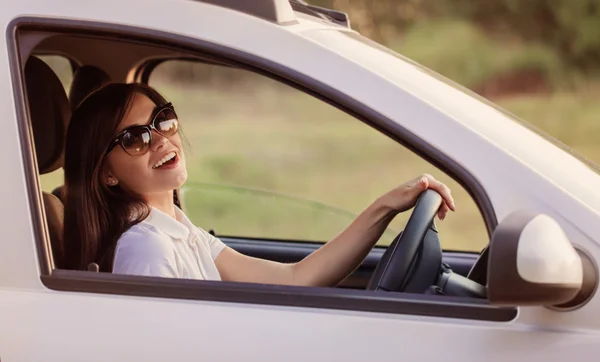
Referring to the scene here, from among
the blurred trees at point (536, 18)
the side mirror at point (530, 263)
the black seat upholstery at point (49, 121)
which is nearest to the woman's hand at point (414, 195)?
the side mirror at point (530, 263)

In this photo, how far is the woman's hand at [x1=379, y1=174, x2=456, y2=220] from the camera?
2037 mm

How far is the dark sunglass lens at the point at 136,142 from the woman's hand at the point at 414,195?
20.2 inches

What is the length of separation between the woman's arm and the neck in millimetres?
206

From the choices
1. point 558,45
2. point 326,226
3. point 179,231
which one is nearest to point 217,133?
point 558,45

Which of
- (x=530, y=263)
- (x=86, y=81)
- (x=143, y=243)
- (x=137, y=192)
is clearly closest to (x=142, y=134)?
(x=137, y=192)

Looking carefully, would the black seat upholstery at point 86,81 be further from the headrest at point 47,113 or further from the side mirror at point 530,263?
the side mirror at point 530,263

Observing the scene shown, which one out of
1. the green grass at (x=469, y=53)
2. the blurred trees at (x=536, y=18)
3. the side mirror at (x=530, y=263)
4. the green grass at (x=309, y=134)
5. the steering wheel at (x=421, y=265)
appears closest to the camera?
the side mirror at (x=530, y=263)

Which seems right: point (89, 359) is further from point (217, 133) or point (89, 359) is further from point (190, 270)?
point (217, 133)

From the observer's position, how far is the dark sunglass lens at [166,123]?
6.98 feet

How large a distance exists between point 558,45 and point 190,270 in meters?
9.12

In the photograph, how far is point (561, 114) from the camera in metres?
9.15

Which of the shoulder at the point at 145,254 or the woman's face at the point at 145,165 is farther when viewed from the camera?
the woman's face at the point at 145,165

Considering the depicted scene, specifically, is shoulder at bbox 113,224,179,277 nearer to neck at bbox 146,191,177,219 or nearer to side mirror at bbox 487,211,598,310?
neck at bbox 146,191,177,219

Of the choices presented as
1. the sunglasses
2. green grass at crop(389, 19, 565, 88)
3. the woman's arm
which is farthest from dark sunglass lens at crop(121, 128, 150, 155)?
green grass at crop(389, 19, 565, 88)
